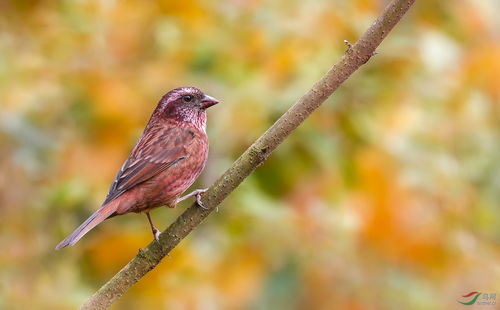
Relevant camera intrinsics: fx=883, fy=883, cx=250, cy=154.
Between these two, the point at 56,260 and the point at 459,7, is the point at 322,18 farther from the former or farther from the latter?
the point at 56,260

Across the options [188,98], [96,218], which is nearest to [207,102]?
[188,98]

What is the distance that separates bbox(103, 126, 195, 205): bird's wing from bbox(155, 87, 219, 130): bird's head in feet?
0.40

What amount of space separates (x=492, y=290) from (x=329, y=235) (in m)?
1.04

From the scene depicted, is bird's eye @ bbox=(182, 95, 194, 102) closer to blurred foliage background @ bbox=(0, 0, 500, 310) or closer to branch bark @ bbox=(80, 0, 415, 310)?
blurred foliage background @ bbox=(0, 0, 500, 310)

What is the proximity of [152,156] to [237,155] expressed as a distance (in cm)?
81

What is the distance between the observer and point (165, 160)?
4652 mm

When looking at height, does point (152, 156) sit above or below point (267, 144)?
above

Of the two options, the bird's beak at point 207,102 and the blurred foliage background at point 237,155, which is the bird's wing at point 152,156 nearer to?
the bird's beak at point 207,102

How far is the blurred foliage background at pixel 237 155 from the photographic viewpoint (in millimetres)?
5301

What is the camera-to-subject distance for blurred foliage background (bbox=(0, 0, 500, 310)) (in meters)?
5.30

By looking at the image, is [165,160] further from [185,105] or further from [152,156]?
[185,105]
